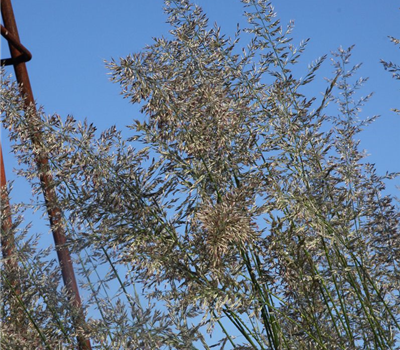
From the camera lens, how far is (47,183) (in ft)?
7.73

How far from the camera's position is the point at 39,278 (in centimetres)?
233

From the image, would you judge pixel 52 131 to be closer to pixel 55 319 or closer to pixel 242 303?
pixel 55 319

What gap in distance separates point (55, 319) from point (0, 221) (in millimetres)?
391

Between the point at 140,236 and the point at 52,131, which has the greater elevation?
the point at 52,131

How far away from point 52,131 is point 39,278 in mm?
578

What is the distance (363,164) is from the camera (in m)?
2.20

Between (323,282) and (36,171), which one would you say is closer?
(323,282)

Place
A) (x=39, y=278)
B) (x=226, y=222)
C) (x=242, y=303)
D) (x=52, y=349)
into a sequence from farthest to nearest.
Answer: (x=39, y=278)
(x=52, y=349)
(x=242, y=303)
(x=226, y=222)

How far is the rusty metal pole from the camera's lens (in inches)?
84.4

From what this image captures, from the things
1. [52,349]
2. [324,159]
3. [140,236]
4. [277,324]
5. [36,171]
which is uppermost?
[36,171]

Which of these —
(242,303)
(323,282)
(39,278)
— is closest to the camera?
(242,303)

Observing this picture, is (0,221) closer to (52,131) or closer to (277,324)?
(52,131)

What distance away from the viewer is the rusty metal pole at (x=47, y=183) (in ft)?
7.04

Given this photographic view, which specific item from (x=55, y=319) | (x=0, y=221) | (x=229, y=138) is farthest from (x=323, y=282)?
(x=0, y=221)
